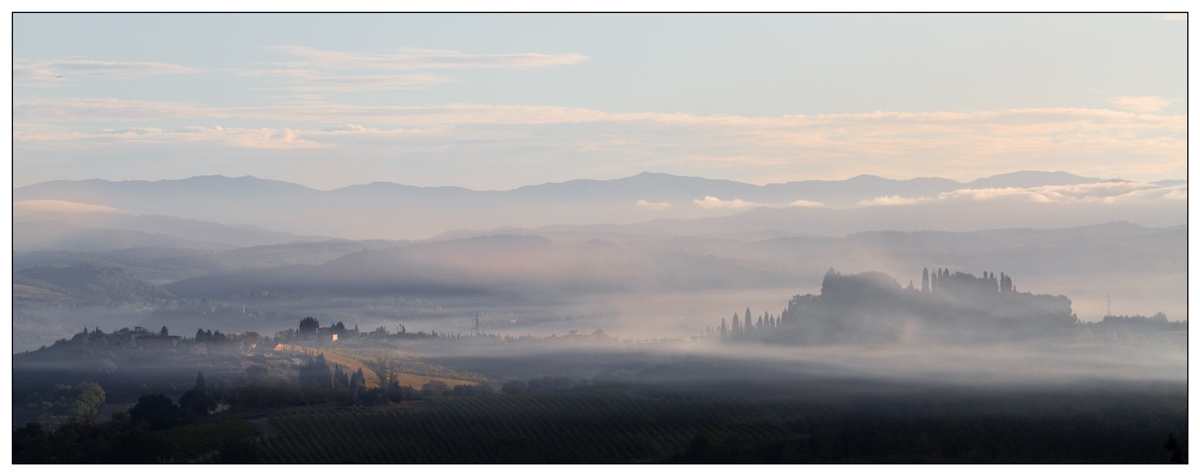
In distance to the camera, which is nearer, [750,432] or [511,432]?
[511,432]

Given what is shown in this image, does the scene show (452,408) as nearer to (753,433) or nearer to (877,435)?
(753,433)

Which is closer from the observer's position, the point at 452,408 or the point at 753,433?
the point at 753,433

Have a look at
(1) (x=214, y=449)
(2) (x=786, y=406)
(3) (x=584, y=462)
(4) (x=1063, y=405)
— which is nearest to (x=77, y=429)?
(1) (x=214, y=449)

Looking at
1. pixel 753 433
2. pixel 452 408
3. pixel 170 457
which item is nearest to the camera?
pixel 170 457

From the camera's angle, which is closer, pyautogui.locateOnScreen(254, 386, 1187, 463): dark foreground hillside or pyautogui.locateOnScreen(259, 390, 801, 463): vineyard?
pyautogui.locateOnScreen(254, 386, 1187, 463): dark foreground hillside

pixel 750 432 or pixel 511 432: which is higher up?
pixel 511 432

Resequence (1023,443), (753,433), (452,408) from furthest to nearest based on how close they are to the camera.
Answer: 1. (452,408)
2. (753,433)
3. (1023,443)

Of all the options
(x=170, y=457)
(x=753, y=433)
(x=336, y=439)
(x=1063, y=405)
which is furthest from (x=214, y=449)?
(x=1063, y=405)
